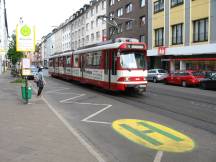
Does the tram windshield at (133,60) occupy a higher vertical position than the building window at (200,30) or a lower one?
lower

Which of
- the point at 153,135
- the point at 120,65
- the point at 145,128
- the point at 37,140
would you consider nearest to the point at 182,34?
the point at 120,65

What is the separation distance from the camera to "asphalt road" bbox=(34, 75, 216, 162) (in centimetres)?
740

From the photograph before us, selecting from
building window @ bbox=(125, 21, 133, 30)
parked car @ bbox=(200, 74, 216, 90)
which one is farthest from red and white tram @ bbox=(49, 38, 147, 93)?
building window @ bbox=(125, 21, 133, 30)

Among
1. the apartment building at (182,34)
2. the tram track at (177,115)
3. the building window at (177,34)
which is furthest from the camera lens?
the building window at (177,34)

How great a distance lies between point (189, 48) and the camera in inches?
1449

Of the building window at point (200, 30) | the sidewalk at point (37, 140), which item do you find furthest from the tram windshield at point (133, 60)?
the building window at point (200, 30)

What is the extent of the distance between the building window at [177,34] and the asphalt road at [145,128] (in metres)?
24.0

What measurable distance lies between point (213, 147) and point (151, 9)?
4013 cm

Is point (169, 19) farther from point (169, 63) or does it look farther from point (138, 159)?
point (138, 159)

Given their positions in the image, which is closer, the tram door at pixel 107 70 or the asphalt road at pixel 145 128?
the asphalt road at pixel 145 128

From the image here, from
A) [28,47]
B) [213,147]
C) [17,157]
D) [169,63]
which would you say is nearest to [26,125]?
[17,157]

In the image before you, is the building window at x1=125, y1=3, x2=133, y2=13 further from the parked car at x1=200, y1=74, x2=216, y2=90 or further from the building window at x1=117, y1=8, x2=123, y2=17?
the parked car at x1=200, y1=74, x2=216, y2=90

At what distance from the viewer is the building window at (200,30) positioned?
3506cm

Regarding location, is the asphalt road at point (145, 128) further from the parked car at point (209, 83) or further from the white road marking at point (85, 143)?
the parked car at point (209, 83)
